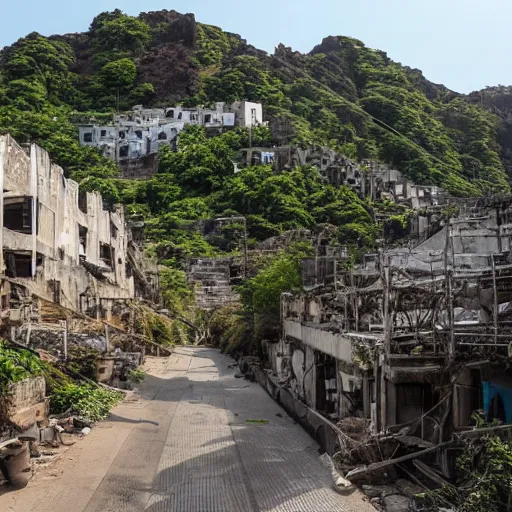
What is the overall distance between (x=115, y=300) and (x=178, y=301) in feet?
60.0

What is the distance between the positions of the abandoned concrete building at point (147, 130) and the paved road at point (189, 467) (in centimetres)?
7753

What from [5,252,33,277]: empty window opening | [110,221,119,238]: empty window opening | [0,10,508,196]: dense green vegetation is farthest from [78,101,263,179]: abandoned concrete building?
[5,252,33,277]: empty window opening

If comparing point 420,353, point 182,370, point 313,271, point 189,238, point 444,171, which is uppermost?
point 444,171

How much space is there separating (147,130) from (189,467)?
89890 mm

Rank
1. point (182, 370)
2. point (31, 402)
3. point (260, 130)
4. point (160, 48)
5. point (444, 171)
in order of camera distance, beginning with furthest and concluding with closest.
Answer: point (160, 48) → point (444, 171) → point (260, 130) → point (182, 370) → point (31, 402)

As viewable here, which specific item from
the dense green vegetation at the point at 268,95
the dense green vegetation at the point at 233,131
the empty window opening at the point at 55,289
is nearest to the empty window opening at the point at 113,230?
the dense green vegetation at the point at 233,131

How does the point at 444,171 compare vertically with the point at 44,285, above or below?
above

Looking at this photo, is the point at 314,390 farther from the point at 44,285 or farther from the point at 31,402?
the point at 44,285

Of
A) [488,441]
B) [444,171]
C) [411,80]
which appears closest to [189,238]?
[444,171]

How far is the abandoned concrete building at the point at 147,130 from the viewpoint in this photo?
9712cm

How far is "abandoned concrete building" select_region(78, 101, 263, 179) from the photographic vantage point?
319ft

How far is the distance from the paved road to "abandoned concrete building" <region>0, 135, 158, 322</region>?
5.86 meters

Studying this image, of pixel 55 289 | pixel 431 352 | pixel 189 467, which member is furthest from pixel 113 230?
pixel 431 352

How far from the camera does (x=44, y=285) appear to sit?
89.6ft
